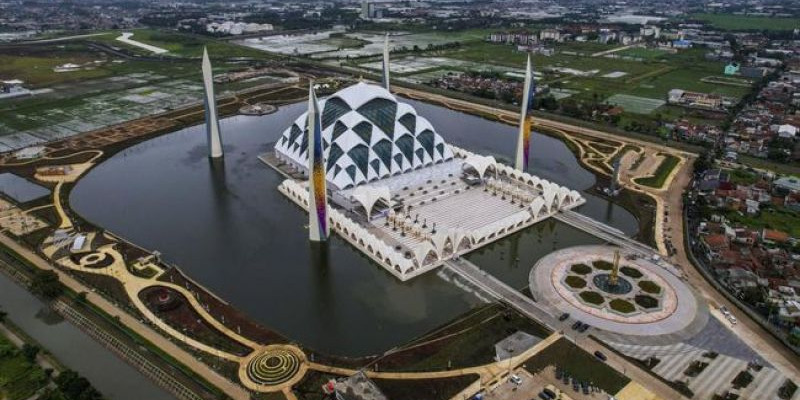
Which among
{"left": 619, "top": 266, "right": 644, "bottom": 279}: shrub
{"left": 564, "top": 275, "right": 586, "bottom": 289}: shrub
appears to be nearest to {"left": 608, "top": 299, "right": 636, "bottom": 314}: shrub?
{"left": 564, "top": 275, "right": 586, "bottom": 289}: shrub

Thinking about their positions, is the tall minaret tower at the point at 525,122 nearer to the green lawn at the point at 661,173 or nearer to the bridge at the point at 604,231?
the bridge at the point at 604,231

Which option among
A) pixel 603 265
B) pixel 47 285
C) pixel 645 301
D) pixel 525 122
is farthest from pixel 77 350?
pixel 525 122

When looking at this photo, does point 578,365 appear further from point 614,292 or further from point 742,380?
point 614,292

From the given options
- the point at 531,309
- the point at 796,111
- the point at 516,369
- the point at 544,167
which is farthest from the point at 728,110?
the point at 516,369

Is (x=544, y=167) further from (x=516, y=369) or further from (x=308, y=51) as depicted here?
(x=308, y=51)

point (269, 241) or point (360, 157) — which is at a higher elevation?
point (360, 157)

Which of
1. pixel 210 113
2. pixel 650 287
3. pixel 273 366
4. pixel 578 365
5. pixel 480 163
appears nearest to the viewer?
pixel 273 366

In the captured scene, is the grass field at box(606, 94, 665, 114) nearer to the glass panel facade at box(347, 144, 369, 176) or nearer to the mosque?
the mosque
